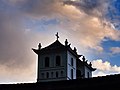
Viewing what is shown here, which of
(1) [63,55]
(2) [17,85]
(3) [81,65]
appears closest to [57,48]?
(1) [63,55]

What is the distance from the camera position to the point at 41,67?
91.6 meters

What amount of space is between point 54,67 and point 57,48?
4.07m

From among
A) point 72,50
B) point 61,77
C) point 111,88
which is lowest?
point 111,88

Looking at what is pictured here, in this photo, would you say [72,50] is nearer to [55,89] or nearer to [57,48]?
[57,48]

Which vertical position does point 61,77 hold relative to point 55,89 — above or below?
above

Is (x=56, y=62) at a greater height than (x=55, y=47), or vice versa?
(x=55, y=47)

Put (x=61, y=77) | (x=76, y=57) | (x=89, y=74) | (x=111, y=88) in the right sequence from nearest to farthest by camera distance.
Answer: (x=111, y=88), (x=61, y=77), (x=76, y=57), (x=89, y=74)

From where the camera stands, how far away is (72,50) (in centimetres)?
9181

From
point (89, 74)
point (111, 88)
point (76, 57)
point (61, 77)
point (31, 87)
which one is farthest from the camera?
point (89, 74)

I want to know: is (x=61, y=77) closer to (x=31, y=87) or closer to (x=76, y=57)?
(x=76, y=57)

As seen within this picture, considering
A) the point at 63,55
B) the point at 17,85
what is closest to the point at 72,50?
the point at 63,55

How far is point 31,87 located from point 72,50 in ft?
231

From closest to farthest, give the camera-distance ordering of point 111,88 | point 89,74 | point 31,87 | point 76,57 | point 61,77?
point 111,88 → point 31,87 → point 61,77 → point 76,57 → point 89,74

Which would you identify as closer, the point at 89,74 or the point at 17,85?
the point at 17,85
